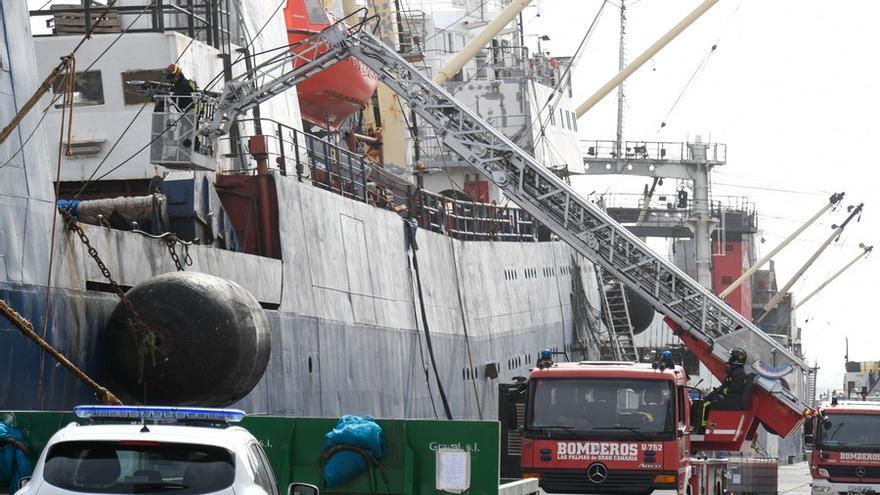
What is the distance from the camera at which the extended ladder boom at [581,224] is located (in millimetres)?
26781

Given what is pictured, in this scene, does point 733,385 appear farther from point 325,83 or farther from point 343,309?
point 325,83

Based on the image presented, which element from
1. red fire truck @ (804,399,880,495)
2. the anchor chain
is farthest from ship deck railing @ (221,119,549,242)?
red fire truck @ (804,399,880,495)

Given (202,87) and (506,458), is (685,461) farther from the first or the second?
(202,87)

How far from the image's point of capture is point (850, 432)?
26.2 metres

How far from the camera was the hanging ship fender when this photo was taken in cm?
1573

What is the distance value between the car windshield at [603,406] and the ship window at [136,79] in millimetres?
6899

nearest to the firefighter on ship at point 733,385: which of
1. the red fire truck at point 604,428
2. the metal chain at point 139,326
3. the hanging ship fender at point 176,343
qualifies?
the red fire truck at point 604,428

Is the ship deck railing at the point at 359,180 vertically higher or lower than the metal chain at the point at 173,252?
higher

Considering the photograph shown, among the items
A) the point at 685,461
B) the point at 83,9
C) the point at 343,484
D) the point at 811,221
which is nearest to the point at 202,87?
the point at 83,9

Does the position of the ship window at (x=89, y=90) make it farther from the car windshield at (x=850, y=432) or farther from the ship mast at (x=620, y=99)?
the ship mast at (x=620, y=99)

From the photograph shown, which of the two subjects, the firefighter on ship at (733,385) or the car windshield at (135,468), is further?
the firefighter on ship at (733,385)

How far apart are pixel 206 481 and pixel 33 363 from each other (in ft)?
21.8

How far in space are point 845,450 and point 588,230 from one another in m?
6.33

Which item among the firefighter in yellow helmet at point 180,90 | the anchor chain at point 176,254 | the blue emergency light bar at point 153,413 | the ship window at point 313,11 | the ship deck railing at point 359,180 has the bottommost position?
the blue emergency light bar at point 153,413
